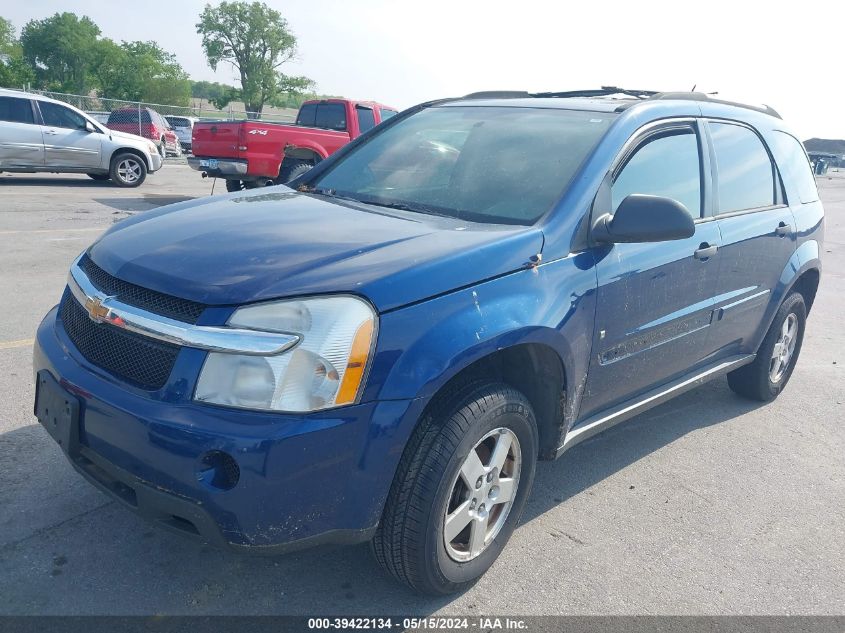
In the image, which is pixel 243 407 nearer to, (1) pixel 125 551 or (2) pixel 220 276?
(2) pixel 220 276

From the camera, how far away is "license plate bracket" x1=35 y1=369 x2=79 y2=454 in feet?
8.28

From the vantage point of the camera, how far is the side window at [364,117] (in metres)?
14.4

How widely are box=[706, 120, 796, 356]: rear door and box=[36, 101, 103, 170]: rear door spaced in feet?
44.8

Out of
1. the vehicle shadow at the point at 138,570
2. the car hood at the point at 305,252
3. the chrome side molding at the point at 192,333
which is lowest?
the vehicle shadow at the point at 138,570

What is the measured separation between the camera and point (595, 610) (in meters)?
2.86

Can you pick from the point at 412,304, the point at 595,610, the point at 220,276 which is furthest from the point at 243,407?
the point at 595,610

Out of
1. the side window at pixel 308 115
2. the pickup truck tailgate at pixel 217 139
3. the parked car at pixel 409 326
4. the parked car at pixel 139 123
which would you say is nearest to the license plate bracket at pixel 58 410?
the parked car at pixel 409 326

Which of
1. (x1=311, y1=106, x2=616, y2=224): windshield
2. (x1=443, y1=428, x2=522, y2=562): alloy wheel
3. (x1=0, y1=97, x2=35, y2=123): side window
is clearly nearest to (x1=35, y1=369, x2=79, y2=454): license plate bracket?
(x1=443, y1=428, x2=522, y2=562): alloy wheel

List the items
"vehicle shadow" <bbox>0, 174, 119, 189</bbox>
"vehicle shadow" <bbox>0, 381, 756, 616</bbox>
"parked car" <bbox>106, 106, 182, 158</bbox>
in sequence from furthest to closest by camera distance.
→ "parked car" <bbox>106, 106, 182, 158</bbox>, "vehicle shadow" <bbox>0, 174, 119, 189</bbox>, "vehicle shadow" <bbox>0, 381, 756, 616</bbox>

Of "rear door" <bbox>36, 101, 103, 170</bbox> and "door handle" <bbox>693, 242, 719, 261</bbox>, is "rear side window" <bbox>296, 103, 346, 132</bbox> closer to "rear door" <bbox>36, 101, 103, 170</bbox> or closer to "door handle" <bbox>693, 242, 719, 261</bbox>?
"rear door" <bbox>36, 101, 103, 170</bbox>

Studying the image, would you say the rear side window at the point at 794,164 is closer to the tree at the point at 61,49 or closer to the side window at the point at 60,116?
the side window at the point at 60,116

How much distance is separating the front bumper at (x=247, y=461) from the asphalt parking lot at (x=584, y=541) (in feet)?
0.99

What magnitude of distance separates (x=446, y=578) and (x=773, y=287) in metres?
2.98

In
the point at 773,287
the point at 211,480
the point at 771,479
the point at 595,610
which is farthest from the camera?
the point at 773,287
